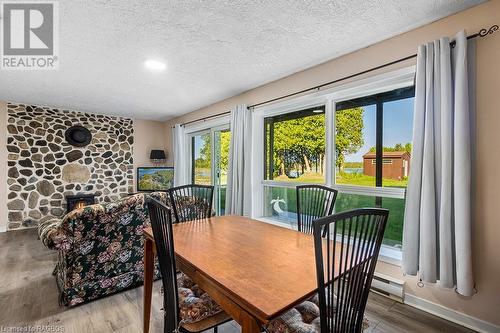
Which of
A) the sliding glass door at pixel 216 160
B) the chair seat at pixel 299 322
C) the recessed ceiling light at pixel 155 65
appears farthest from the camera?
the sliding glass door at pixel 216 160

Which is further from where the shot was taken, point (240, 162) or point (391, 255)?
point (240, 162)

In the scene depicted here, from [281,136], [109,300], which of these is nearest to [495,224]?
[281,136]

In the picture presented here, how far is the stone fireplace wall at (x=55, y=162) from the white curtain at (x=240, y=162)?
3.23 m

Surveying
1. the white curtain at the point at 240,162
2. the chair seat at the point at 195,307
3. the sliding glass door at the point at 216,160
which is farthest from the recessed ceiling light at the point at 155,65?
the chair seat at the point at 195,307

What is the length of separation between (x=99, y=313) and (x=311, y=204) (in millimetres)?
1960

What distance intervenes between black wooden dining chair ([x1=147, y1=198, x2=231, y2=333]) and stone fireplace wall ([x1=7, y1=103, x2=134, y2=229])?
481cm

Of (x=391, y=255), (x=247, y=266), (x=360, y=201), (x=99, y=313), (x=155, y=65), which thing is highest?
(x=155, y=65)

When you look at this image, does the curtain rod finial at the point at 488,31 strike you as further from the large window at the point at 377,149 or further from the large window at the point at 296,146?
the large window at the point at 296,146

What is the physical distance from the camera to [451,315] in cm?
186

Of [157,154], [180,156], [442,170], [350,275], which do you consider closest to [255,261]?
[350,275]

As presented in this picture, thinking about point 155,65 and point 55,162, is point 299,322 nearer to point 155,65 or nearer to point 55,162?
point 155,65

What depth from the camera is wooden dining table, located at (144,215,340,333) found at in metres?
0.90

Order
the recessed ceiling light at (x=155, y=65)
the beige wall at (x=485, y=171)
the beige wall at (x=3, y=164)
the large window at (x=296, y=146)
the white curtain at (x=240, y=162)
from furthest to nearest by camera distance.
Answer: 1. the beige wall at (x=3, y=164)
2. the white curtain at (x=240, y=162)
3. the large window at (x=296, y=146)
4. the recessed ceiling light at (x=155, y=65)
5. the beige wall at (x=485, y=171)

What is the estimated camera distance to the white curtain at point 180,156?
5.42 metres
